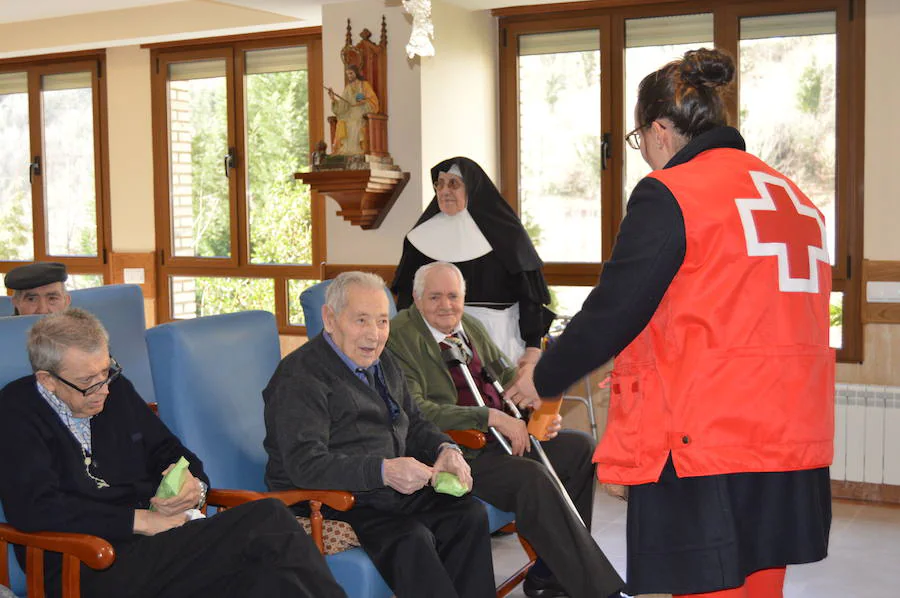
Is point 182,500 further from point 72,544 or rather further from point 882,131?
point 882,131

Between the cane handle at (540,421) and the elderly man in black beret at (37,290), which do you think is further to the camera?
the elderly man in black beret at (37,290)

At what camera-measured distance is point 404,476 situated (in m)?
2.63

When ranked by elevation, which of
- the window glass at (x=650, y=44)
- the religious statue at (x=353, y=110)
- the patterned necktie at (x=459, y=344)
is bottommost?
the patterned necktie at (x=459, y=344)

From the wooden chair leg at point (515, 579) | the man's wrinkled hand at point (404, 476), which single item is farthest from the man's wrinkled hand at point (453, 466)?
the wooden chair leg at point (515, 579)

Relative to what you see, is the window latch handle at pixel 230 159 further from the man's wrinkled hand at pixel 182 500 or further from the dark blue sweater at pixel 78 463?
the man's wrinkled hand at pixel 182 500

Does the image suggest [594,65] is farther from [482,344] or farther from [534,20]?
[482,344]

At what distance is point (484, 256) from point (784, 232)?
8.54 feet

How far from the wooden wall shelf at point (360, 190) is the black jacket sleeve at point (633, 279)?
3275 millimetres

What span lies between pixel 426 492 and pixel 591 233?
292cm

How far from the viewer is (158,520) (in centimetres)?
241

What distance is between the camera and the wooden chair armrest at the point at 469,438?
3.30m

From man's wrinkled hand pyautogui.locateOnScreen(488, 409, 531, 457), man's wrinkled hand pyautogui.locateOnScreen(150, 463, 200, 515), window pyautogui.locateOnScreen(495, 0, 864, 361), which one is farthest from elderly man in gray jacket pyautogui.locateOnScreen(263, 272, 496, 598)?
window pyautogui.locateOnScreen(495, 0, 864, 361)

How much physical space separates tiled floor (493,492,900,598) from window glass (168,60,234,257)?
3.10 m

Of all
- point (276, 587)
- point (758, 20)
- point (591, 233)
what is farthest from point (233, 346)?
point (758, 20)
